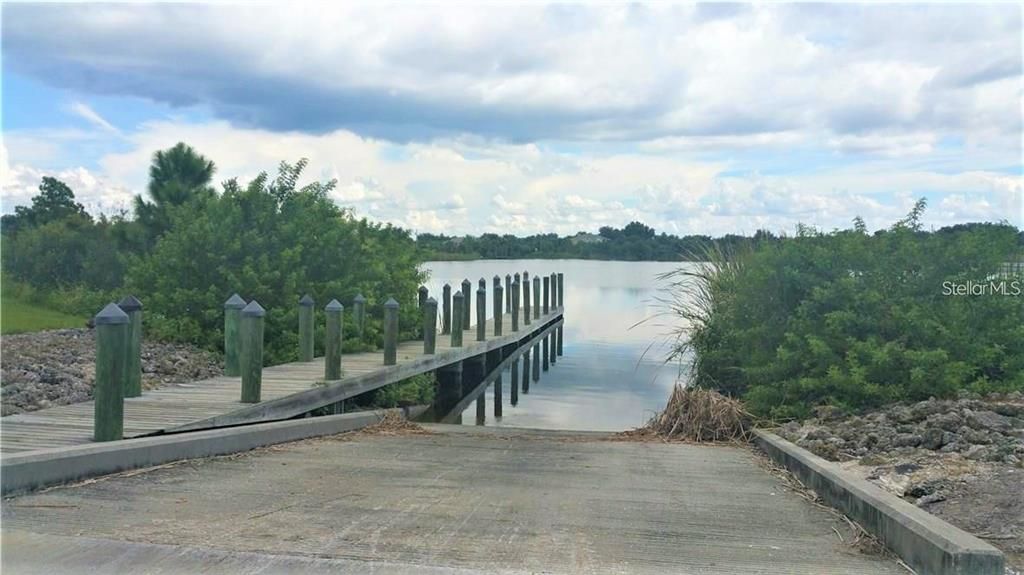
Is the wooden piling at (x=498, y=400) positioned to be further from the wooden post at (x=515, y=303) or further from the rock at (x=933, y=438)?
the rock at (x=933, y=438)

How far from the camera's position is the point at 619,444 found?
366 inches

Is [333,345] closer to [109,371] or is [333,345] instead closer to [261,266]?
[261,266]

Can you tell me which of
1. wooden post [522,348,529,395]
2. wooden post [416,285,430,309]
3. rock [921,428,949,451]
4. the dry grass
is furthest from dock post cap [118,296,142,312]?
wooden post [522,348,529,395]

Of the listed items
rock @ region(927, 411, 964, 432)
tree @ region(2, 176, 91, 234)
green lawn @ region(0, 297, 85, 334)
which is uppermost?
tree @ region(2, 176, 91, 234)

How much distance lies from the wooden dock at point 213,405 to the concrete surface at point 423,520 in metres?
0.82

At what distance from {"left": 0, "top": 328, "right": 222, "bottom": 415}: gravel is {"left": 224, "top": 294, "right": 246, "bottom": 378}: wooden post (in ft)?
1.90

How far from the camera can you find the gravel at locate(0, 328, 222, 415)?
869cm

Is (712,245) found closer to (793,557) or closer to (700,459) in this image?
(700,459)

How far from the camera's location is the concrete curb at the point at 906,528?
13.1 feet

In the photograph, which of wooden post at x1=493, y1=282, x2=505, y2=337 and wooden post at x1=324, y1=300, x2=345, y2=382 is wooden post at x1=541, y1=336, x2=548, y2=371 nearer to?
wooden post at x1=493, y1=282, x2=505, y2=337

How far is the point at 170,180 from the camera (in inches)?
907

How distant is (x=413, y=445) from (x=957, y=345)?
5398 mm

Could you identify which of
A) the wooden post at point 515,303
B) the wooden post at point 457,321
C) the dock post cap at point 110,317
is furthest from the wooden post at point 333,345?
the wooden post at point 515,303

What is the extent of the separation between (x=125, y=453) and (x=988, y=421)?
20.7 ft
